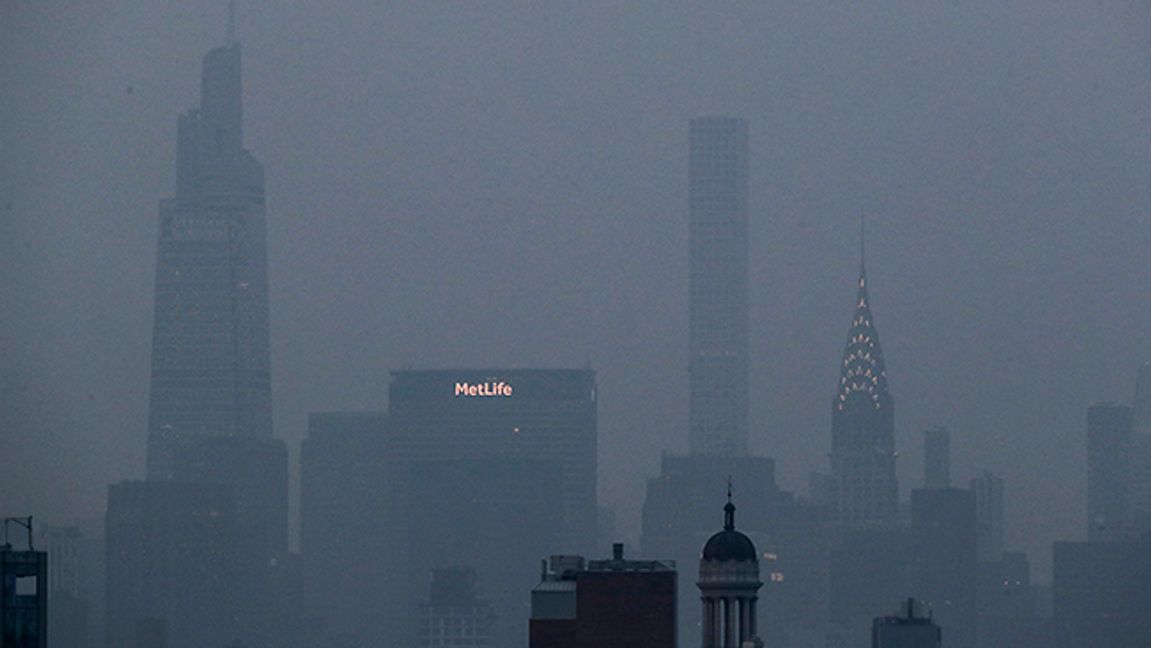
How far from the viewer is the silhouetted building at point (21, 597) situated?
12356 centimetres

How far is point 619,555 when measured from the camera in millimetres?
153000

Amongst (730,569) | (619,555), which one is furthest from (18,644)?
(619,555)

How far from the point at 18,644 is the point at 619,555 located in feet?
116

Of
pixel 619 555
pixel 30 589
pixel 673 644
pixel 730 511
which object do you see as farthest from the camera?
pixel 619 555

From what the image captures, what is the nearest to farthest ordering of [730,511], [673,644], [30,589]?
[730,511]
[30,589]
[673,644]

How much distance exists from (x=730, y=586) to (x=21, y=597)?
81.9 ft

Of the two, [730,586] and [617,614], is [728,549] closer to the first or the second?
[730,586]

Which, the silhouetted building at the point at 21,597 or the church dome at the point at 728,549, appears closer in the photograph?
the church dome at the point at 728,549

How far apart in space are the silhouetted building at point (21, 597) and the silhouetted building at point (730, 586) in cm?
2277

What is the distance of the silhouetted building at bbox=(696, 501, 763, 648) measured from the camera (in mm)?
118000

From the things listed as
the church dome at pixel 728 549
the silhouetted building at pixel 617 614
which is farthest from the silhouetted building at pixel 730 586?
the silhouetted building at pixel 617 614

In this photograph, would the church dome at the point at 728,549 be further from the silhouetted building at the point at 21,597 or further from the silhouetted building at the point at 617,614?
the silhouetted building at the point at 21,597

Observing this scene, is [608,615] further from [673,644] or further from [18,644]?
[18,644]

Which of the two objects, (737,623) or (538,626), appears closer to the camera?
(737,623)
